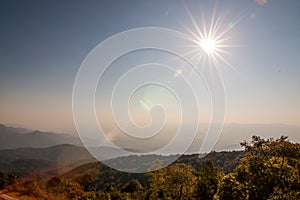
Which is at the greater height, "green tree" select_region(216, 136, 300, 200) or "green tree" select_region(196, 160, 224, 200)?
"green tree" select_region(216, 136, 300, 200)

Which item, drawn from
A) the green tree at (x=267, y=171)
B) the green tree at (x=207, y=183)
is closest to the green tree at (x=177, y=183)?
the green tree at (x=207, y=183)

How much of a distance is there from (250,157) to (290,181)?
309 cm

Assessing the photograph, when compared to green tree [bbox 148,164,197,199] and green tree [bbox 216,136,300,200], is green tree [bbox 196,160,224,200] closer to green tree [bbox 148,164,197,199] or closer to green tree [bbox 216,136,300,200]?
green tree [bbox 148,164,197,199]

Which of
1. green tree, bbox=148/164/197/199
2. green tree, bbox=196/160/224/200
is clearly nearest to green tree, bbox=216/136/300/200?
green tree, bbox=196/160/224/200

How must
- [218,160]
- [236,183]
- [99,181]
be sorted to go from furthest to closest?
[218,160] < [99,181] < [236,183]

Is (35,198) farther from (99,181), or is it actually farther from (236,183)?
(99,181)

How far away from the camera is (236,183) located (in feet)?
55.2

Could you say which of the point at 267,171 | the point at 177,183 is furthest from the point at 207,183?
the point at 267,171

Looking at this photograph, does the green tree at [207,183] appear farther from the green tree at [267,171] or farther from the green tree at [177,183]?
the green tree at [267,171]

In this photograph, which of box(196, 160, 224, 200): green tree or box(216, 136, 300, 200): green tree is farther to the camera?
box(196, 160, 224, 200): green tree

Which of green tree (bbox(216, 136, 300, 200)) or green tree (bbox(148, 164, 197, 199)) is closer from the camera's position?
green tree (bbox(216, 136, 300, 200))

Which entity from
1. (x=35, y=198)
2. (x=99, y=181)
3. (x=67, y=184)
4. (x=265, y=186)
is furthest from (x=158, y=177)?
(x=99, y=181)

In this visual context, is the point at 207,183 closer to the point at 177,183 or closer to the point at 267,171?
the point at 177,183

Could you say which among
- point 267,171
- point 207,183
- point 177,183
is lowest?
point 177,183
